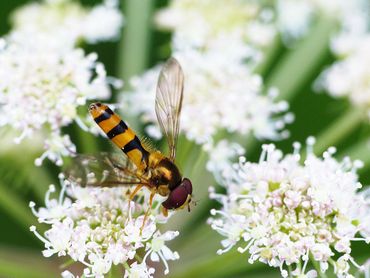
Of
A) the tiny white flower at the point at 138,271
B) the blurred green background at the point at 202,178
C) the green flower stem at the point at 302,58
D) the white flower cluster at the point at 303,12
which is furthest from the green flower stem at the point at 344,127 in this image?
the tiny white flower at the point at 138,271

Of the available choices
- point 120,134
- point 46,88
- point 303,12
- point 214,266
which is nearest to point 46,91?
point 46,88

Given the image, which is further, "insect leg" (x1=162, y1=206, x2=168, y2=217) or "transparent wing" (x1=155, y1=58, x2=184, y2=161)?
"transparent wing" (x1=155, y1=58, x2=184, y2=161)

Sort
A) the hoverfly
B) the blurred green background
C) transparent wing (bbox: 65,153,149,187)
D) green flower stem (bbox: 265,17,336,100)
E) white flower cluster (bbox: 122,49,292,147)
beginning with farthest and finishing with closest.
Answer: green flower stem (bbox: 265,17,336,100) → the blurred green background → white flower cluster (bbox: 122,49,292,147) → the hoverfly → transparent wing (bbox: 65,153,149,187)

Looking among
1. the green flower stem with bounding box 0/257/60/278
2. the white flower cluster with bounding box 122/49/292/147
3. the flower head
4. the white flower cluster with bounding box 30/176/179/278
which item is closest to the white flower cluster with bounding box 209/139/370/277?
the white flower cluster with bounding box 30/176/179/278

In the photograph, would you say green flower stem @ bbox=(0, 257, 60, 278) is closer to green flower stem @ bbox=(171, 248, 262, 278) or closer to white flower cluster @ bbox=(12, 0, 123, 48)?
green flower stem @ bbox=(171, 248, 262, 278)

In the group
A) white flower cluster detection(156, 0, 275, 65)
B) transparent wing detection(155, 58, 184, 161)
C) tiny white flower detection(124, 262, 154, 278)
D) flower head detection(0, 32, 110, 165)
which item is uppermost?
white flower cluster detection(156, 0, 275, 65)

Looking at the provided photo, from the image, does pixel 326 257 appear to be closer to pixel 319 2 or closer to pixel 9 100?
pixel 9 100

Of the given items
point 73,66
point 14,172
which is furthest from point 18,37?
point 14,172
